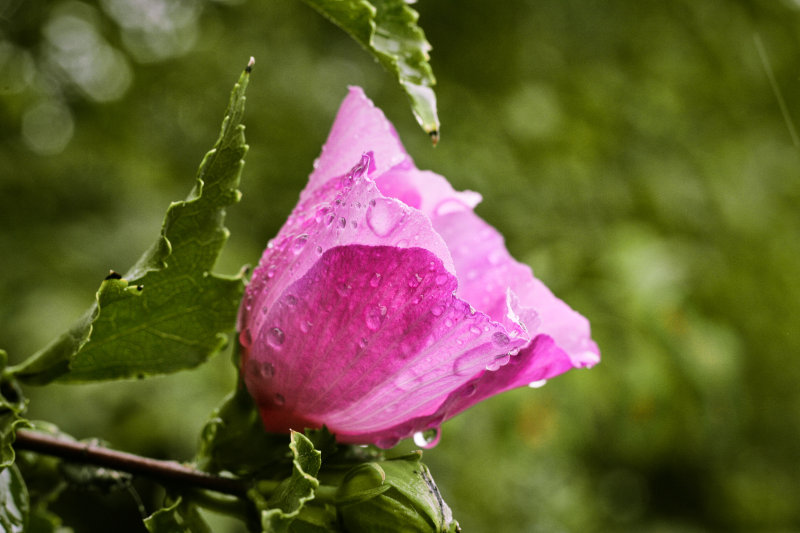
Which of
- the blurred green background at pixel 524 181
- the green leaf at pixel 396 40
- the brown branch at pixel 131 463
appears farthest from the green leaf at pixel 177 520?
the blurred green background at pixel 524 181

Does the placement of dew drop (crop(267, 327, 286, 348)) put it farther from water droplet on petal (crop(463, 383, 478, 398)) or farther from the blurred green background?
the blurred green background

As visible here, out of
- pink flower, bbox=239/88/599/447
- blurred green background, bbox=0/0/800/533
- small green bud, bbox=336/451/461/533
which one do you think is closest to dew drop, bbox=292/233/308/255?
pink flower, bbox=239/88/599/447

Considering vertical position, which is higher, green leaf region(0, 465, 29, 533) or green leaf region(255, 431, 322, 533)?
green leaf region(255, 431, 322, 533)

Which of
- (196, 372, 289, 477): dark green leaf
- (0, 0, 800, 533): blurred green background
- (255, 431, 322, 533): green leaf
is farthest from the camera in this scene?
(0, 0, 800, 533): blurred green background

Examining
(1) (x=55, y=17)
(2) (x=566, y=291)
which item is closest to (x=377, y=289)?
(2) (x=566, y=291)

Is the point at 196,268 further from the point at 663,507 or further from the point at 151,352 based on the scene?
the point at 663,507
